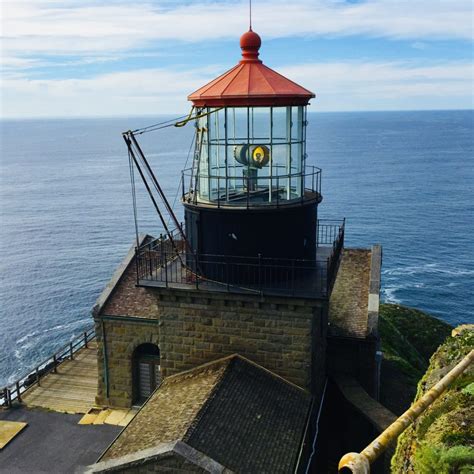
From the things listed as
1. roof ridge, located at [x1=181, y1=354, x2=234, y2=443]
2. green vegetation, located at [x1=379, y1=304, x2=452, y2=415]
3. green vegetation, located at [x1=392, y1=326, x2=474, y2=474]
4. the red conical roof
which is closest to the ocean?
green vegetation, located at [x1=379, y1=304, x2=452, y2=415]

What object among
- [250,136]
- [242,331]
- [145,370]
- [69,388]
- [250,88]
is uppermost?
[250,88]

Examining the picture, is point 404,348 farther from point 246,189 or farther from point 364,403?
point 246,189

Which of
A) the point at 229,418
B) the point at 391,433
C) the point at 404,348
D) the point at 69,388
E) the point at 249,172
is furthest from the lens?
the point at 404,348

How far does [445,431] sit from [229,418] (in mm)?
5592

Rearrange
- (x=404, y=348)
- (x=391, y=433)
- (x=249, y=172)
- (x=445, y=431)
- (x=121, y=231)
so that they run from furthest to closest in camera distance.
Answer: (x=121, y=231)
(x=404, y=348)
(x=249, y=172)
(x=445, y=431)
(x=391, y=433)

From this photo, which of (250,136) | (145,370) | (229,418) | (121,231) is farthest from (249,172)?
(121,231)

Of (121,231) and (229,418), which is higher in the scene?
(229,418)

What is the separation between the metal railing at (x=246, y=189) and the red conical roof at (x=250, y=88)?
1.92 m

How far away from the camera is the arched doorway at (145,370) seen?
19.2m

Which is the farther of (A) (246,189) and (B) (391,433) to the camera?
(A) (246,189)

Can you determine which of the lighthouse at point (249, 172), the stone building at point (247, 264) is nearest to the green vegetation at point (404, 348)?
the stone building at point (247, 264)

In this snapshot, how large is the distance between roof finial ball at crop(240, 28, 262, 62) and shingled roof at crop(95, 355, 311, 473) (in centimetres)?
832

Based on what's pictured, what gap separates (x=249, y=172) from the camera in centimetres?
1462

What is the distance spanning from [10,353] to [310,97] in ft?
109
